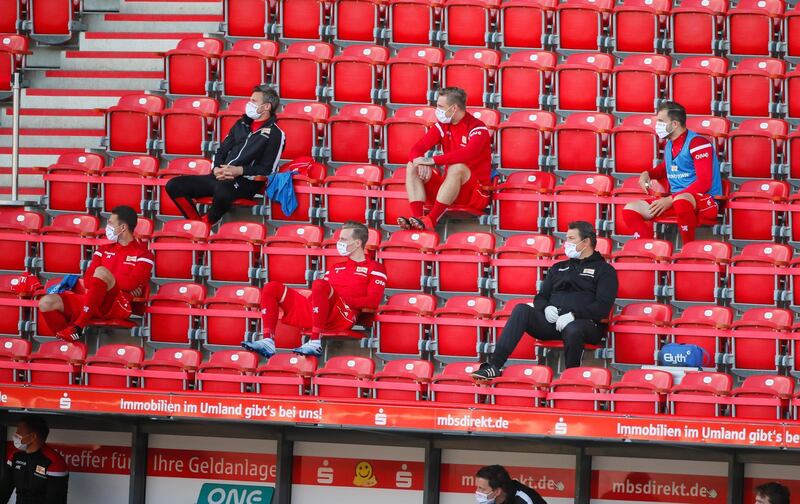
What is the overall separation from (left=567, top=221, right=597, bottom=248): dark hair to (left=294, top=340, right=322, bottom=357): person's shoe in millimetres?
2042

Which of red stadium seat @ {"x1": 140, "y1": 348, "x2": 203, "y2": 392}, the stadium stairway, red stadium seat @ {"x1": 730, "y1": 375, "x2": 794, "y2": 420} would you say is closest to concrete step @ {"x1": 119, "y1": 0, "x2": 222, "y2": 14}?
the stadium stairway

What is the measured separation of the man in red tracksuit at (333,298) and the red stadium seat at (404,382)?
0.58 metres

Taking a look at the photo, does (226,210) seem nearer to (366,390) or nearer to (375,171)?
(375,171)

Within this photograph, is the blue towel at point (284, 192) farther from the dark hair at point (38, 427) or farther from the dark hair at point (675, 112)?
the dark hair at point (675, 112)

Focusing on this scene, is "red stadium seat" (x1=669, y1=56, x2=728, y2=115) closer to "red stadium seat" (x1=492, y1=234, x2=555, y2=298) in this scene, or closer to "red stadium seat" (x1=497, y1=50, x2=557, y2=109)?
"red stadium seat" (x1=497, y1=50, x2=557, y2=109)

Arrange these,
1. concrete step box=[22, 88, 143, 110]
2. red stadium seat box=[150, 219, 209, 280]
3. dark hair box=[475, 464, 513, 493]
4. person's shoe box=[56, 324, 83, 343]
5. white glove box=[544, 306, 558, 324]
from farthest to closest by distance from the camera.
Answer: concrete step box=[22, 88, 143, 110]
red stadium seat box=[150, 219, 209, 280]
person's shoe box=[56, 324, 83, 343]
white glove box=[544, 306, 558, 324]
dark hair box=[475, 464, 513, 493]

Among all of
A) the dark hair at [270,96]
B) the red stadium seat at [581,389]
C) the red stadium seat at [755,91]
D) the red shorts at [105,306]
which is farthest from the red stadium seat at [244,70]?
the red stadium seat at [581,389]

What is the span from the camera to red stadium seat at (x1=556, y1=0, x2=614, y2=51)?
13484mm

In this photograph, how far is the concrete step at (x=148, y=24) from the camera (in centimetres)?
1439

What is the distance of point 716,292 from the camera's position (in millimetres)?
10883

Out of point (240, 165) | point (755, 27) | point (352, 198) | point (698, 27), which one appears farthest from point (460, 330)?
point (755, 27)

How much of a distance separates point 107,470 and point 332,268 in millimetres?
2416

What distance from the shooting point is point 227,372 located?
1063 cm

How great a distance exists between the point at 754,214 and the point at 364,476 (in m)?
3.73
